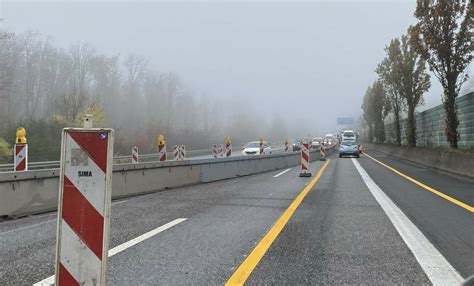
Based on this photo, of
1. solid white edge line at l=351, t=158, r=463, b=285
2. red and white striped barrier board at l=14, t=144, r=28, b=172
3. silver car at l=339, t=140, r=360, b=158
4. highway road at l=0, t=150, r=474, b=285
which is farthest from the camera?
silver car at l=339, t=140, r=360, b=158

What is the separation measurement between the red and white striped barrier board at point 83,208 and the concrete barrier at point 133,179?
555 cm

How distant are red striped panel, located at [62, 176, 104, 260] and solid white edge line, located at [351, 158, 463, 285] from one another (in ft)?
10.8

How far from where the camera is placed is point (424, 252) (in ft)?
16.9

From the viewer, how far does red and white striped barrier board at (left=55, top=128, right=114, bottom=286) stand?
10.8 feet

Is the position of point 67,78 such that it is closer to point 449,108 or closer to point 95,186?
point 449,108

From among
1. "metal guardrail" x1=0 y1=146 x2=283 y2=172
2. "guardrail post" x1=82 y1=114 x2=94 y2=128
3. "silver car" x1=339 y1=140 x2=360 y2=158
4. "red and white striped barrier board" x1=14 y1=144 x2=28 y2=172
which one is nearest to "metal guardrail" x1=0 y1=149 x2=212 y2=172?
"metal guardrail" x1=0 y1=146 x2=283 y2=172

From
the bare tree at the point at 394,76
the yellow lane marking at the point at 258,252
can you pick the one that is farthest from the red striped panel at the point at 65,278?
the bare tree at the point at 394,76

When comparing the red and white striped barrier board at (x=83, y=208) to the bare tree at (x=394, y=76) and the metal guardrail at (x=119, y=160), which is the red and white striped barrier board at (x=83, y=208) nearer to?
the metal guardrail at (x=119, y=160)

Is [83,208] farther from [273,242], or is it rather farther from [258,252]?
[273,242]

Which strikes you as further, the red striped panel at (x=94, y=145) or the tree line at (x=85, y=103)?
the tree line at (x=85, y=103)

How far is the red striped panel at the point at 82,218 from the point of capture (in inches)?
131

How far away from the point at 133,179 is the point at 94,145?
27.5 feet

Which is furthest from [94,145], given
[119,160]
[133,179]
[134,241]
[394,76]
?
[394,76]

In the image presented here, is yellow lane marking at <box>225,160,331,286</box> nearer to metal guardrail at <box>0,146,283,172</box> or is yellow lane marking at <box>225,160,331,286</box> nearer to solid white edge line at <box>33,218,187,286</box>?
solid white edge line at <box>33,218,187,286</box>
